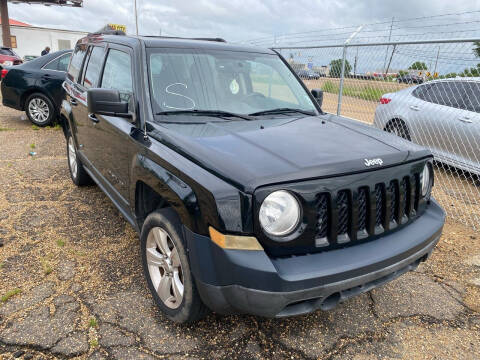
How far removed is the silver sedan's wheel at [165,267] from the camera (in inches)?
91.2

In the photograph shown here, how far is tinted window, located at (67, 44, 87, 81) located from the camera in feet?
14.5

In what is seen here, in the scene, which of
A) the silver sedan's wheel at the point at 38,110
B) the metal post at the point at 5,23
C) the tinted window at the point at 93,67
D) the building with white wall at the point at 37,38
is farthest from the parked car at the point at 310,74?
the building with white wall at the point at 37,38

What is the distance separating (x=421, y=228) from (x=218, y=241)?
139cm

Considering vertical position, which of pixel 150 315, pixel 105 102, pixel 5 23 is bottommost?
pixel 150 315

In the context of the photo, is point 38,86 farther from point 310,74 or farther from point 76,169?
point 310,74

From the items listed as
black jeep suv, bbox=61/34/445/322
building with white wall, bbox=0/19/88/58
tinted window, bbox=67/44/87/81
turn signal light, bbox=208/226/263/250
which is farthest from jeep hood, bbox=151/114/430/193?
building with white wall, bbox=0/19/88/58

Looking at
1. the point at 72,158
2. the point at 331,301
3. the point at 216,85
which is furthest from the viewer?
the point at 72,158

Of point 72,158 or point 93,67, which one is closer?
point 93,67

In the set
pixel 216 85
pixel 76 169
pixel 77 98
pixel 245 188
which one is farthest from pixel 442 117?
A: pixel 76 169

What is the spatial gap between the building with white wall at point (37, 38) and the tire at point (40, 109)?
1362 inches

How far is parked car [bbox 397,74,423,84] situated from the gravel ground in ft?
8.87

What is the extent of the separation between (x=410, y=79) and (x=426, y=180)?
366 cm

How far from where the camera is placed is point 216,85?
119 inches

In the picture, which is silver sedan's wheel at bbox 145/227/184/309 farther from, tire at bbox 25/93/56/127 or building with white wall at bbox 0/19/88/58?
building with white wall at bbox 0/19/88/58
